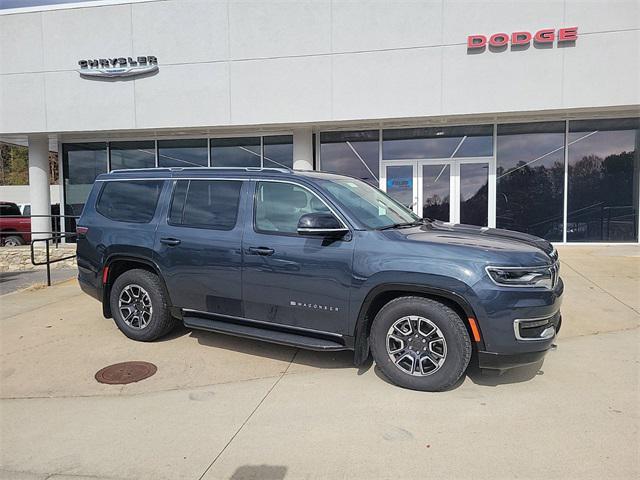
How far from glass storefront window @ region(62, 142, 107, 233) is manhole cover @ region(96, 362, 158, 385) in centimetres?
1223

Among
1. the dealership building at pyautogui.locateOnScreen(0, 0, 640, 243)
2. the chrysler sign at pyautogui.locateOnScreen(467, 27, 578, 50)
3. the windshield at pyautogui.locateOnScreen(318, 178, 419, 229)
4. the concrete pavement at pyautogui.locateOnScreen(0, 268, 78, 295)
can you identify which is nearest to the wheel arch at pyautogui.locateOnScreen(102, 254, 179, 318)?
the windshield at pyautogui.locateOnScreen(318, 178, 419, 229)

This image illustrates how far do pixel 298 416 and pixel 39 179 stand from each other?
47.6 feet

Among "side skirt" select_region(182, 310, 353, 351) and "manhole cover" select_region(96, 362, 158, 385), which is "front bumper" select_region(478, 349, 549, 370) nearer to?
"side skirt" select_region(182, 310, 353, 351)

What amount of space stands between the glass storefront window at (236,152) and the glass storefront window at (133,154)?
7.07 feet

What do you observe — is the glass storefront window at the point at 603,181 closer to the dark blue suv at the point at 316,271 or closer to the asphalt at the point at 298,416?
the asphalt at the point at 298,416

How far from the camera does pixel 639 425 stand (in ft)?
10.7

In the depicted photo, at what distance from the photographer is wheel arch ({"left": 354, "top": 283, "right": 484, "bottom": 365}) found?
3.65m

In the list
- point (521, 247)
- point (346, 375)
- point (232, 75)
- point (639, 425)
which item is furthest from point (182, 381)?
point (232, 75)

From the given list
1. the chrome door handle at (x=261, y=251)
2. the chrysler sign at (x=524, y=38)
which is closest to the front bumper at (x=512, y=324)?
the chrome door handle at (x=261, y=251)

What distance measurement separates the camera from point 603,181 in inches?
475

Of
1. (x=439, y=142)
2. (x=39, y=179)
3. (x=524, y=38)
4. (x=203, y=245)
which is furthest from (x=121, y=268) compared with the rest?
(x=39, y=179)

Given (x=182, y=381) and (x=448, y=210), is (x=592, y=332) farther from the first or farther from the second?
(x=448, y=210)

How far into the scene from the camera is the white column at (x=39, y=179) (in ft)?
47.5

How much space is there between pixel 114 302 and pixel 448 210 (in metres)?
9.62
